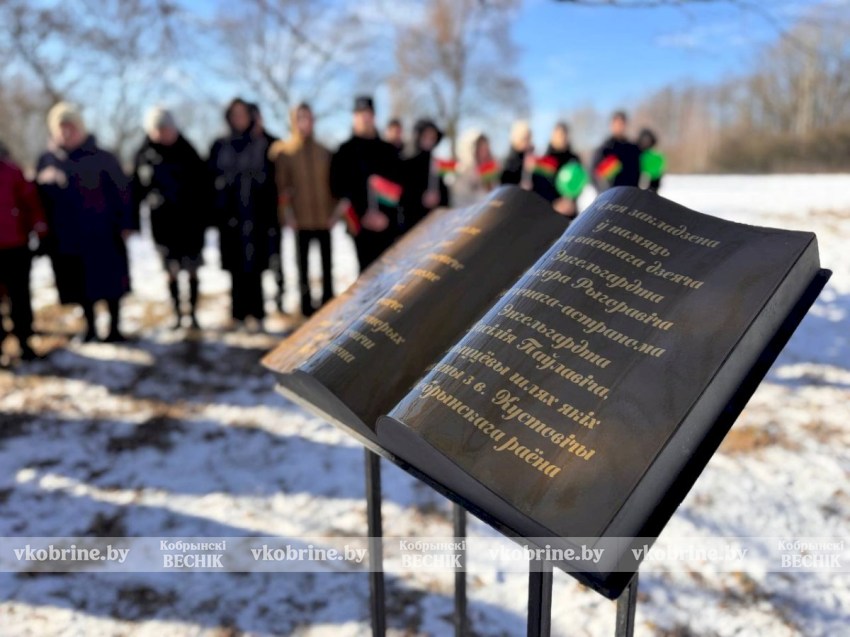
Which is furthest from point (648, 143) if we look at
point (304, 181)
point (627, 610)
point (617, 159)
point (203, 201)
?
point (627, 610)

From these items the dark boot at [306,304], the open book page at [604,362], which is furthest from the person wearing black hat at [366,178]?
the open book page at [604,362]

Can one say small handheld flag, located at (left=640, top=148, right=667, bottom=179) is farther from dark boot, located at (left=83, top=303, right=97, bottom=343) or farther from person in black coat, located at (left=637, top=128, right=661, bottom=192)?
dark boot, located at (left=83, top=303, right=97, bottom=343)

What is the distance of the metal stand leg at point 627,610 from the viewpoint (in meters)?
1.21

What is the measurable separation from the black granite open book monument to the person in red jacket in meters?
4.51

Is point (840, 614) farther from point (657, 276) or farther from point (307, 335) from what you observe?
point (307, 335)

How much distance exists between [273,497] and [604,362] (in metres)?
2.65

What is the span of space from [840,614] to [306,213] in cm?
461

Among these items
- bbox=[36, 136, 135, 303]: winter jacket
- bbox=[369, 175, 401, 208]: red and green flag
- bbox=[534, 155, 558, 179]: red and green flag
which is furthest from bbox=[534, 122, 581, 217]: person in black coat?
bbox=[36, 136, 135, 303]: winter jacket

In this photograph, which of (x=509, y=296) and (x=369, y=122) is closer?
(x=509, y=296)

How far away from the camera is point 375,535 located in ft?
6.19

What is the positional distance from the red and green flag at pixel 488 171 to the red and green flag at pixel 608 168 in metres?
1.13

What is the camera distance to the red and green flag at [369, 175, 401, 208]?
5.29 meters

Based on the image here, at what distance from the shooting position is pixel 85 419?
4.21 metres

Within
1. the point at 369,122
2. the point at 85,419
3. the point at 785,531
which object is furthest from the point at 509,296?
the point at 369,122
